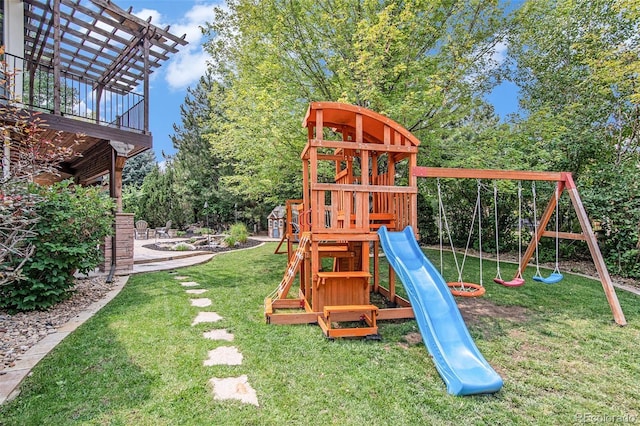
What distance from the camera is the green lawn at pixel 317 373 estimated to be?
2.37 meters

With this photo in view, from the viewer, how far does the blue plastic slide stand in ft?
9.12

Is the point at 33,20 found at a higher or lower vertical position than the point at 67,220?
higher

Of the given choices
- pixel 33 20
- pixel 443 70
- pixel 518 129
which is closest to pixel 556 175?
pixel 518 129

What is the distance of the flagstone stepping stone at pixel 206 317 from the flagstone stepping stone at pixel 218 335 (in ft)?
1.34

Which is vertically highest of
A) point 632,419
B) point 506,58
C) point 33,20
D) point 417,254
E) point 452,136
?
point 33,20

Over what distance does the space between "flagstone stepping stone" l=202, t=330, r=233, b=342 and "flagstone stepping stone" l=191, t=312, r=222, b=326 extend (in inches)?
16.1

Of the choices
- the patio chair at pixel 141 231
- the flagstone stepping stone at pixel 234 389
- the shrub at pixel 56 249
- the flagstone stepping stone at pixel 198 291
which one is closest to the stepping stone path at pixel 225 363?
the flagstone stepping stone at pixel 234 389

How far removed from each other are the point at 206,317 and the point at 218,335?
0.74 meters

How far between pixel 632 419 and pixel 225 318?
13.3 ft

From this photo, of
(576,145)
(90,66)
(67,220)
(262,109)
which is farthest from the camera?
(90,66)

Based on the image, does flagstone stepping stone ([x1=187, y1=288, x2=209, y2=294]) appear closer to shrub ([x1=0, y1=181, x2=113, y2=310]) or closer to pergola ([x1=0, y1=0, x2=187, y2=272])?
shrub ([x1=0, y1=181, x2=113, y2=310])

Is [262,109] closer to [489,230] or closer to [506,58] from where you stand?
[506,58]

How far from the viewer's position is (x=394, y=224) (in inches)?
211

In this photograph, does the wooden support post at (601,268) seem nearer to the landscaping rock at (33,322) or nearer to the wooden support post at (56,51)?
the landscaping rock at (33,322)
